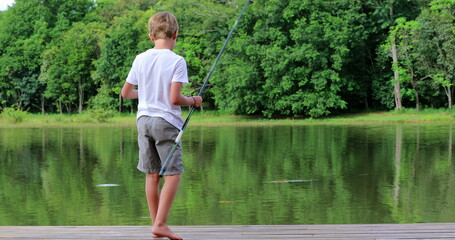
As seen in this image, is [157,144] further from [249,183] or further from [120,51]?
[120,51]

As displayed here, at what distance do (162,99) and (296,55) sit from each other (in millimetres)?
29928

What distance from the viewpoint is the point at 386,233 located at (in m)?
4.33

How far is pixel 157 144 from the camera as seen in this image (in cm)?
425

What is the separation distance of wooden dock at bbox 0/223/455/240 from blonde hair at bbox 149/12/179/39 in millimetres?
1268

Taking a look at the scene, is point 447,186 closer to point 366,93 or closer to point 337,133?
point 337,133

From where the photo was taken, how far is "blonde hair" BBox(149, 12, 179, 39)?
13.5 feet

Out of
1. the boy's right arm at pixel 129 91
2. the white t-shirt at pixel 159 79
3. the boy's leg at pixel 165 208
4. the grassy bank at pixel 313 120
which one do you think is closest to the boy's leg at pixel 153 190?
the boy's leg at pixel 165 208

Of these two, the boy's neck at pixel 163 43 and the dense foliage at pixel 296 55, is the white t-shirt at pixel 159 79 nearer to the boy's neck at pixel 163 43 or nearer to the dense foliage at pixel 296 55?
the boy's neck at pixel 163 43

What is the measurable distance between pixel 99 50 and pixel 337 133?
1025 inches

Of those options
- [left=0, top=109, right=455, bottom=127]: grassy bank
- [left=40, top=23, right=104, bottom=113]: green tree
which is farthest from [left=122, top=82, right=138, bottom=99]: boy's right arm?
[left=40, top=23, right=104, bottom=113]: green tree

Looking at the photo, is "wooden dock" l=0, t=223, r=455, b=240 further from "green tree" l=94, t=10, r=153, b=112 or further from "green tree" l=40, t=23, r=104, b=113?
"green tree" l=40, t=23, r=104, b=113

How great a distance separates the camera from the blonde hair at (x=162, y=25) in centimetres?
411

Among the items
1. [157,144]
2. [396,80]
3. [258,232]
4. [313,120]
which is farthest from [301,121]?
[157,144]

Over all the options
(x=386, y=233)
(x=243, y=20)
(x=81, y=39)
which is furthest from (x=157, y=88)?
(x=81, y=39)
